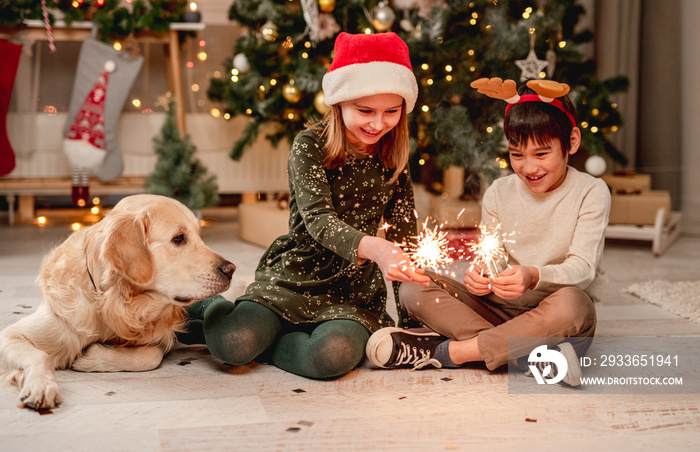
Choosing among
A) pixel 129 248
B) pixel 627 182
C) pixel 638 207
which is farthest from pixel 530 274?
pixel 627 182

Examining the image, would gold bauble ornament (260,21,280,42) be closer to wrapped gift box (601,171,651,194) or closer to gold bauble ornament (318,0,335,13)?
gold bauble ornament (318,0,335,13)

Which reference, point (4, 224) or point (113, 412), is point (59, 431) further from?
point (4, 224)

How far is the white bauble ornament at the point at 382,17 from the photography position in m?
3.16

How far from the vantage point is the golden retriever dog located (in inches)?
58.9

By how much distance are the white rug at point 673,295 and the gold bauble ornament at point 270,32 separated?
7.31ft

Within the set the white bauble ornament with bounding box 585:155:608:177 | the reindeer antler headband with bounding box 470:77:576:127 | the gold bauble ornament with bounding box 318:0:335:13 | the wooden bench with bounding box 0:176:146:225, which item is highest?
the gold bauble ornament with bounding box 318:0:335:13

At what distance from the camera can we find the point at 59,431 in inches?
48.1

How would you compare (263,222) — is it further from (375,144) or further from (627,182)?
(627,182)

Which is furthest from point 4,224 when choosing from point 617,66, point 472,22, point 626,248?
point 617,66

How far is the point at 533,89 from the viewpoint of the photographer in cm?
166

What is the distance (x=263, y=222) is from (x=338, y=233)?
84.6 inches

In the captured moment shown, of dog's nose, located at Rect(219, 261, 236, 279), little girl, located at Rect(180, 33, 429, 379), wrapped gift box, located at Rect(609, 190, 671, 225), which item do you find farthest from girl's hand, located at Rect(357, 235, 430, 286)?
wrapped gift box, located at Rect(609, 190, 671, 225)

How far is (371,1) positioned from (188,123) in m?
1.99

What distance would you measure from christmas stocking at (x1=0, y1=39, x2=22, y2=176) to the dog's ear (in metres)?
2.86
